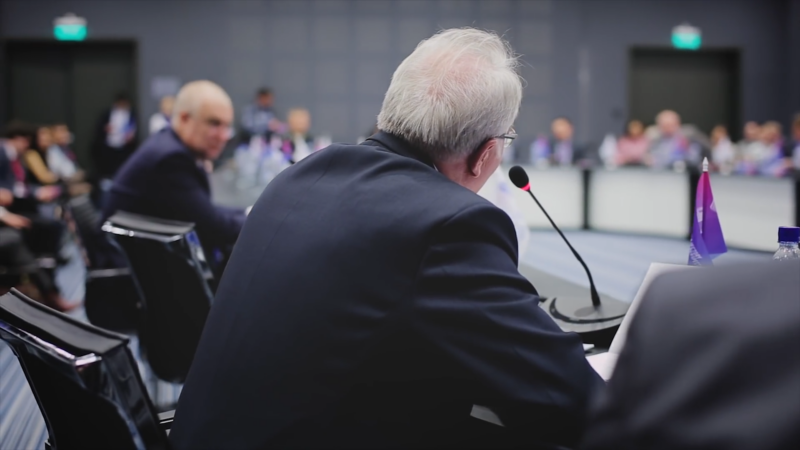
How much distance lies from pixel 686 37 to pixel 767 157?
13.1 ft

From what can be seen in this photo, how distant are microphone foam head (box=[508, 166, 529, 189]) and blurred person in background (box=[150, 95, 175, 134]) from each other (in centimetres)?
817

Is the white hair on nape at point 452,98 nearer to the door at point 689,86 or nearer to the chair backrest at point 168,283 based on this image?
the chair backrest at point 168,283

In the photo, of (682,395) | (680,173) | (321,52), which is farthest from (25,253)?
(321,52)

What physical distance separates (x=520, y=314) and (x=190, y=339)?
144 cm

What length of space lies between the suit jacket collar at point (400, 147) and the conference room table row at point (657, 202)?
16.5 feet

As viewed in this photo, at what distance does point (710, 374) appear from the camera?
0.47m

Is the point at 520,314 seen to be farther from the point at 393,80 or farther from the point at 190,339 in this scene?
the point at 190,339

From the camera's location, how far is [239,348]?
1058 millimetres

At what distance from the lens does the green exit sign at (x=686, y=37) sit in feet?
37.9

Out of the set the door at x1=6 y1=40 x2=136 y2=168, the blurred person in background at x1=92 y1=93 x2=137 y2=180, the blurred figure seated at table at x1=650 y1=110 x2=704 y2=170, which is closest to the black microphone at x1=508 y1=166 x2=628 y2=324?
the blurred figure seated at table at x1=650 y1=110 x2=704 y2=170

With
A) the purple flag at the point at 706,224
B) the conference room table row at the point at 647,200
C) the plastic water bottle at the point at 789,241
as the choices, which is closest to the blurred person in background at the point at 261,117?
the conference room table row at the point at 647,200

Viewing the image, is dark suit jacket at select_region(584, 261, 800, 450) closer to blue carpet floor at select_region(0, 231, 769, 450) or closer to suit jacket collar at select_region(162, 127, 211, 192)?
blue carpet floor at select_region(0, 231, 769, 450)

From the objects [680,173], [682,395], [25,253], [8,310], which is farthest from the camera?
[680,173]

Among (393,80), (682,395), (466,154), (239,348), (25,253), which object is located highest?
(393,80)
